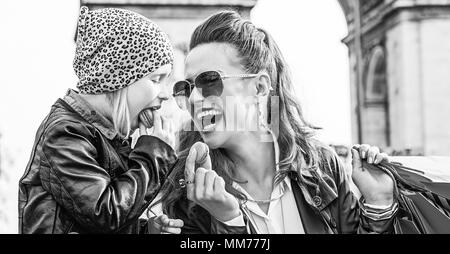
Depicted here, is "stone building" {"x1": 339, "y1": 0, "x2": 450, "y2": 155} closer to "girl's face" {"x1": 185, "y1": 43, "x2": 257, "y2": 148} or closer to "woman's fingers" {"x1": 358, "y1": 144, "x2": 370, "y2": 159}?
"woman's fingers" {"x1": 358, "y1": 144, "x2": 370, "y2": 159}

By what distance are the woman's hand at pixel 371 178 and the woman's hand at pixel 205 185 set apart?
20.7 inches

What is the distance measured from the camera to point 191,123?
3369 mm

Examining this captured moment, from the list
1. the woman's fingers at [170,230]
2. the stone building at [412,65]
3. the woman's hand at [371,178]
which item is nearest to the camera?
the woman's fingers at [170,230]

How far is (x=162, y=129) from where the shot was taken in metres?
3.18

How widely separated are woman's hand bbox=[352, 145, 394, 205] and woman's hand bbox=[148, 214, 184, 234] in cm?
73

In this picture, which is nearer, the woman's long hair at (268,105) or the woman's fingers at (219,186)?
the woman's fingers at (219,186)

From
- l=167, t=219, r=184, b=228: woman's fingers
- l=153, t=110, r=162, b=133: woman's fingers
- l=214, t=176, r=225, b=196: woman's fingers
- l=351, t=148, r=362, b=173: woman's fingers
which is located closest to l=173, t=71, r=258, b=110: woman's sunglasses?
l=153, t=110, r=162, b=133: woman's fingers

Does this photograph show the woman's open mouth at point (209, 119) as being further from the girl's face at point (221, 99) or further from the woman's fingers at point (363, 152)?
the woman's fingers at point (363, 152)

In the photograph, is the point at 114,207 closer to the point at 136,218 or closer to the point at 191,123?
the point at 136,218

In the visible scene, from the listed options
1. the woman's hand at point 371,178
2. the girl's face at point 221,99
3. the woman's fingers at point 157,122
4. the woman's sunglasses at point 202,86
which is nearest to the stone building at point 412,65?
the woman's hand at point 371,178

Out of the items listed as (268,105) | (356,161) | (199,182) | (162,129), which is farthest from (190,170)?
(356,161)

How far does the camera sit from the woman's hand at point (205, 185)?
3182 mm

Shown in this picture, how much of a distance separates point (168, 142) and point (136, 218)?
294 mm
